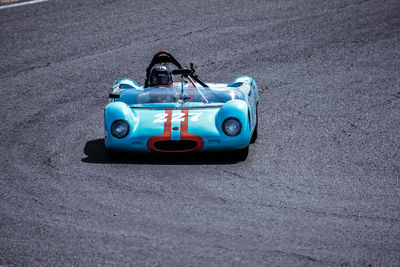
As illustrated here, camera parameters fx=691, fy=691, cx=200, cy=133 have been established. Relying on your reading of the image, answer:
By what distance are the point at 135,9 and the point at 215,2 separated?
1.83 meters

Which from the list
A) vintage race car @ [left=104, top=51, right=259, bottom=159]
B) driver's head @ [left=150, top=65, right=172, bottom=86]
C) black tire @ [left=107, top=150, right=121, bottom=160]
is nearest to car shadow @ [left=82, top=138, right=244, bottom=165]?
black tire @ [left=107, top=150, right=121, bottom=160]

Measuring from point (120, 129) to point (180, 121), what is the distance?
700mm

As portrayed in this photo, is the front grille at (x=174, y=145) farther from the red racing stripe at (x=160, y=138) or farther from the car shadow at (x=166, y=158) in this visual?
the car shadow at (x=166, y=158)

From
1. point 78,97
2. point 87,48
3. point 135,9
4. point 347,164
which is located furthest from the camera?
point 135,9

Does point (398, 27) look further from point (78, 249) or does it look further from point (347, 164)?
point (78, 249)

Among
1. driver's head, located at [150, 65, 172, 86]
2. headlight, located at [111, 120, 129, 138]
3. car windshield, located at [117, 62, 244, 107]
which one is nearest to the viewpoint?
headlight, located at [111, 120, 129, 138]

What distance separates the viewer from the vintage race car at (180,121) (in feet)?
25.8

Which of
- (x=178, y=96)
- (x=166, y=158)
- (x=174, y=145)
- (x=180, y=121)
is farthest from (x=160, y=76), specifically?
(x=174, y=145)

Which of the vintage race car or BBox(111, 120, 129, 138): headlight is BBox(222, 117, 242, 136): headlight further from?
BBox(111, 120, 129, 138): headlight

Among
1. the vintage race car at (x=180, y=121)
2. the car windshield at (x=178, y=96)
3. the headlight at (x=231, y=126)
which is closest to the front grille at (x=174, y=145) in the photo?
the vintage race car at (x=180, y=121)

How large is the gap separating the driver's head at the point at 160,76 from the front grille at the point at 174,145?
1759 mm

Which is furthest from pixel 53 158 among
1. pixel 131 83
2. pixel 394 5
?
pixel 394 5

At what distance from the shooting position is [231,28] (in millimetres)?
14266

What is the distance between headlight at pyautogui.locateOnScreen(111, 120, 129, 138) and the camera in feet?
26.1
